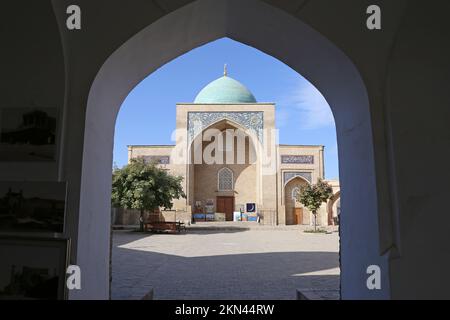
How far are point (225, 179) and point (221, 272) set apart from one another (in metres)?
19.9

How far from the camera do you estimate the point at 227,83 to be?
92.3 feet

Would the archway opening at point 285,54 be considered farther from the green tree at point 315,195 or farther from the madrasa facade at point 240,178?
the madrasa facade at point 240,178

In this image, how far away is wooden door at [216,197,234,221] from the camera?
27.2m

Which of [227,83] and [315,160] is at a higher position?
[227,83]

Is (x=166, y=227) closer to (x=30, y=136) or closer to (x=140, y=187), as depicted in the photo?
(x=140, y=187)

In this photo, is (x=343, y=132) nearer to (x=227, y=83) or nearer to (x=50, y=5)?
(x=50, y=5)

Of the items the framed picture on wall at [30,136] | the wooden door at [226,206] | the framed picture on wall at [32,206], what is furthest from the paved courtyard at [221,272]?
the wooden door at [226,206]

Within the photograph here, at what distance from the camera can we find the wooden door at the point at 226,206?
89.3 feet

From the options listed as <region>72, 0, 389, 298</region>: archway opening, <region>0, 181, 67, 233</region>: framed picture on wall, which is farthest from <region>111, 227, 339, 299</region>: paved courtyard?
<region>0, 181, 67, 233</region>: framed picture on wall

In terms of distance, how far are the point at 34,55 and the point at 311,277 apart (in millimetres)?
5848

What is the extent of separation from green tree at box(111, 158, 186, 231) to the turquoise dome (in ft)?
31.8

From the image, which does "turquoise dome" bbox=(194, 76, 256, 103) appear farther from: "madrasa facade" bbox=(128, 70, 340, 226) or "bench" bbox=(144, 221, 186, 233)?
"bench" bbox=(144, 221, 186, 233)

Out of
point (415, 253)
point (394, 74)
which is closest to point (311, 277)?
point (415, 253)
